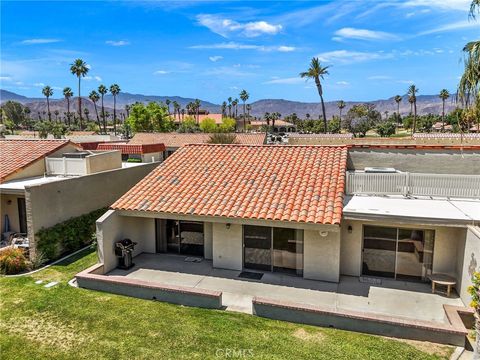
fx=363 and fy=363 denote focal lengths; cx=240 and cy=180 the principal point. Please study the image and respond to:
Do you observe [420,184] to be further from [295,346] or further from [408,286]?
[295,346]

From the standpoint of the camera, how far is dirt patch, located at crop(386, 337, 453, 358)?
8648mm

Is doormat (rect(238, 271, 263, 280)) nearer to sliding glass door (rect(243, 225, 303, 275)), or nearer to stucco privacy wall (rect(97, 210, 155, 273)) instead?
sliding glass door (rect(243, 225, 303, 275))

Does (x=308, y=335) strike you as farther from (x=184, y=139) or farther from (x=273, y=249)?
(x=184, y=139)

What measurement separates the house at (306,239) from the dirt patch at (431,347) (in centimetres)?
17

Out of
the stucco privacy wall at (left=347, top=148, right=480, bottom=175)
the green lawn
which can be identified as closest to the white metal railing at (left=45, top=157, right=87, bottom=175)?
the green lawn

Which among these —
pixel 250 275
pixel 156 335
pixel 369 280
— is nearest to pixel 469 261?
pixel 369 280

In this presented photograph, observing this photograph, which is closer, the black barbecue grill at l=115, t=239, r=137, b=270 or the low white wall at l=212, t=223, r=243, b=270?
the low white wall at l=212, t=223, r=243, b=270

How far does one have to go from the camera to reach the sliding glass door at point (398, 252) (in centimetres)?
1247

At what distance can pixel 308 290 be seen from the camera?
40.0 ft

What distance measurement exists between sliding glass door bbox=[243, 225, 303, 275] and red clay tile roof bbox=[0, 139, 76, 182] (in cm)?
1195

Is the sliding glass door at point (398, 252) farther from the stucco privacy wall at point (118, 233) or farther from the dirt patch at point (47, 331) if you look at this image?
the dirt patch at point (47, 331)

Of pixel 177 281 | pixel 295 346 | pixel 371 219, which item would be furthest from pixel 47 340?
pixel 371 219

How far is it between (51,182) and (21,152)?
19.4 ft

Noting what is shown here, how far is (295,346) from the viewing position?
348 inches
